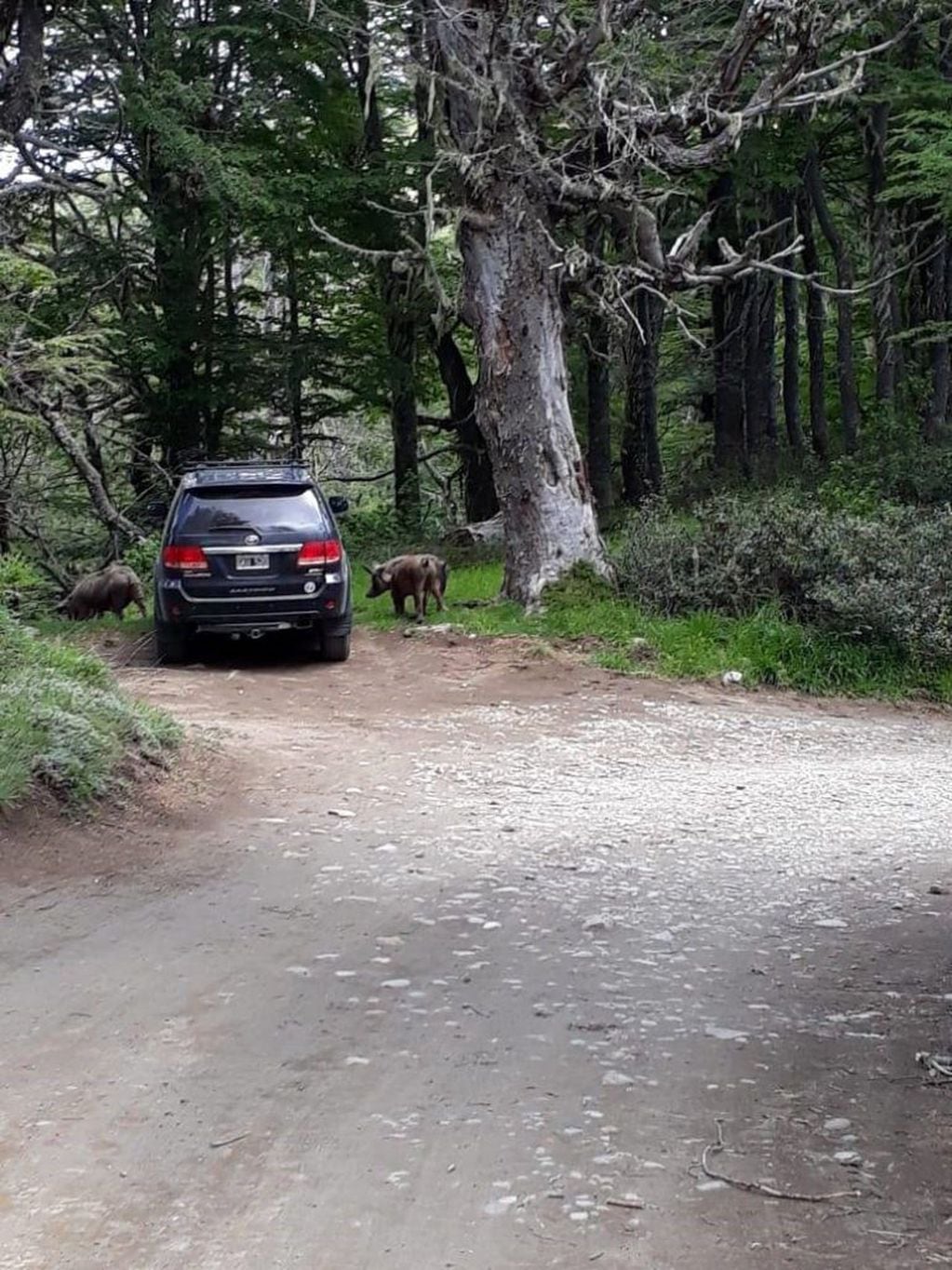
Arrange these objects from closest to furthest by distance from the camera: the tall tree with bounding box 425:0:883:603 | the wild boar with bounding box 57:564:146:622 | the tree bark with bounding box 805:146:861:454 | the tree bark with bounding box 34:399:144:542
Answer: the tree bark with bounding box 34:399:144:542 < the tall tree with bounding box 425:0:883:603 < the wild boar with bounding box 57:564:146:622 < the tree bark with bounding box 805:146:861:454

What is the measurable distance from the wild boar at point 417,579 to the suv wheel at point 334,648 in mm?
2405

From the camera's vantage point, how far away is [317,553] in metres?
14.2

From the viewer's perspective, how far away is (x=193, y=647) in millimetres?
15211

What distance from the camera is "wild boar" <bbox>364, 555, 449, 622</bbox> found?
56.8ft

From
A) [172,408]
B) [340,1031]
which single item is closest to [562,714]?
[340,1031]

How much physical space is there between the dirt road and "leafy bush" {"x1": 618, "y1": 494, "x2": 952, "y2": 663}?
4363mm

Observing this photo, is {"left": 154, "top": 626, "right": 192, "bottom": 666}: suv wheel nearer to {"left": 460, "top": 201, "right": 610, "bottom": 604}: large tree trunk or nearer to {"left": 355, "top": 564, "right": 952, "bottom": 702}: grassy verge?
{"left": 355, "top": 564, "right": 952, "bottom": 702}: grassy verge

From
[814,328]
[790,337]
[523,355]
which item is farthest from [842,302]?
[523,355]

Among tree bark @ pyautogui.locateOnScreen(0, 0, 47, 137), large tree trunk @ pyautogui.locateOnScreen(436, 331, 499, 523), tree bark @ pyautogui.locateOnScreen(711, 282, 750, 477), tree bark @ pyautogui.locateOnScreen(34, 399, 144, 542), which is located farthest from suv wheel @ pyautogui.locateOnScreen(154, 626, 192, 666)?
tree bark @ pyautogui.locateOnScreen(711, 282, 750, 477)

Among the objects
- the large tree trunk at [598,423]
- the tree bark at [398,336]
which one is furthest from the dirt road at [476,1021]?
the large tree trunk at [598,423]

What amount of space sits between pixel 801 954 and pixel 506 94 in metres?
13.3

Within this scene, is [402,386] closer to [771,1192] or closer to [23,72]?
[23,72]

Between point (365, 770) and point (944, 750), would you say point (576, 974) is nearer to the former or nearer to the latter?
point (365, 770)

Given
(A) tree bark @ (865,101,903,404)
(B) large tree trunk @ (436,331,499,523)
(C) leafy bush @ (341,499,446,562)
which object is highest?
(A) tree bark @ (865,101,903,404)
